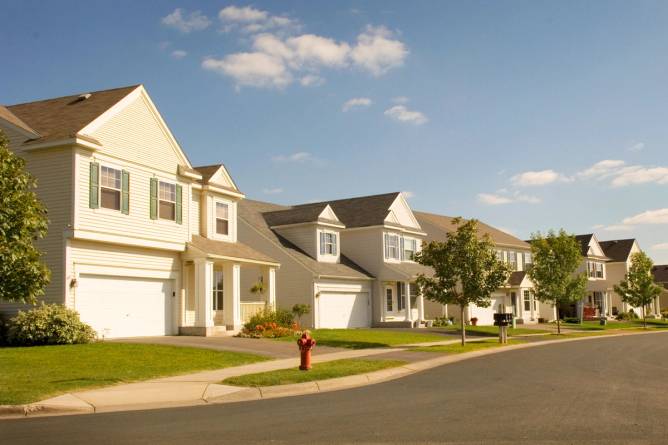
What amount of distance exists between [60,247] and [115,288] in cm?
300

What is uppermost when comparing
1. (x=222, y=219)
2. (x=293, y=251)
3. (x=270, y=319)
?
(x=222, y=219)

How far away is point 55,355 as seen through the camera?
19.6m

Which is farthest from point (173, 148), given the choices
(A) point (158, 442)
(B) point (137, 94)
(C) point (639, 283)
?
(C) point (639, 283)

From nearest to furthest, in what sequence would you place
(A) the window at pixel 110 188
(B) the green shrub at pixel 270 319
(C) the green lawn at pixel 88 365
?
(C) the green lawn at pixel 88 365
(A) the window at pixel 110 188
(B) the green shrub at pixel 270 319

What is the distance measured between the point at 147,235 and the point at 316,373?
11853mm

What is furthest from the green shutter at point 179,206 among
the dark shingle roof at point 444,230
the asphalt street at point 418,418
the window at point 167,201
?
the dark shingle roof at point 444,230

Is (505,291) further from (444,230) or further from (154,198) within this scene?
(154,198)

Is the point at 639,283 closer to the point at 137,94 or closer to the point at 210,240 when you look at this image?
the point at 210,240

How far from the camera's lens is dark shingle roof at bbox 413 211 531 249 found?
183 feet

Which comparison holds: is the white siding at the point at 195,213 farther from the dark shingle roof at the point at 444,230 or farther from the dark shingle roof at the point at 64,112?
the dark shingle roof at the point at 444,230

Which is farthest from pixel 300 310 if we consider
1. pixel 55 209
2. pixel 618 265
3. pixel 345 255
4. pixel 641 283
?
pixel 618 265

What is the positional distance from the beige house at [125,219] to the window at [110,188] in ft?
0.12

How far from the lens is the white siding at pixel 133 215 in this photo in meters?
23.8

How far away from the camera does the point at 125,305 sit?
26047mm
